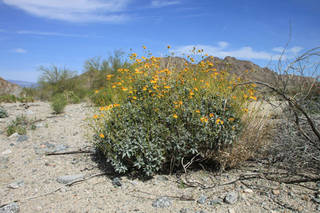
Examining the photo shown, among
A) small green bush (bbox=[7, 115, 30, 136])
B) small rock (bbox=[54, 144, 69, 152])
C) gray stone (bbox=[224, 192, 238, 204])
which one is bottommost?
gray stone (bbox=[224, 192, 238, 204])

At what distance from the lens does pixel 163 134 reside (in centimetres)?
312

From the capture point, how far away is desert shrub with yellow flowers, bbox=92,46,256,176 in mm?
3090

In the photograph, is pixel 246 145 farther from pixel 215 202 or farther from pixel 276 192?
pixel 215 202

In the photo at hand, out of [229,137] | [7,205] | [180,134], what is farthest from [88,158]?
[229,137]

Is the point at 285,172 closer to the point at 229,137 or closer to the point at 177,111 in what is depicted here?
the point at 229,137

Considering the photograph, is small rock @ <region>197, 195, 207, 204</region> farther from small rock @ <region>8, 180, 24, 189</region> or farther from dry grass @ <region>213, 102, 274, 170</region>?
small rock @ <region>8, 180, 24, 189</region>

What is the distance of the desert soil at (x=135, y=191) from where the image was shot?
8.63 ft

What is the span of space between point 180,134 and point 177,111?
11.7 inches

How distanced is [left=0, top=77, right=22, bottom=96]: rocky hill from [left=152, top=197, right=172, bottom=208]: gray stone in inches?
562

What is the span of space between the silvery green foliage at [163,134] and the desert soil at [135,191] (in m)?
0.28

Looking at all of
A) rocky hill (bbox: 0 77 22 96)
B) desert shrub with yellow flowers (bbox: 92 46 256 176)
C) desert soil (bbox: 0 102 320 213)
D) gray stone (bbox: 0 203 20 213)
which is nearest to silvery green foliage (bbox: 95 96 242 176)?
desert shrub with yellow flowers (bbox: 92 46 256 176)

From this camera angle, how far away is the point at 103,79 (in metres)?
11.2

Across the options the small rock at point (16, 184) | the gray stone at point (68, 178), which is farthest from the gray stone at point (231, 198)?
the small rock at point (16, 184)

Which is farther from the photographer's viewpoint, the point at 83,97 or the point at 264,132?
the point at 83,97
